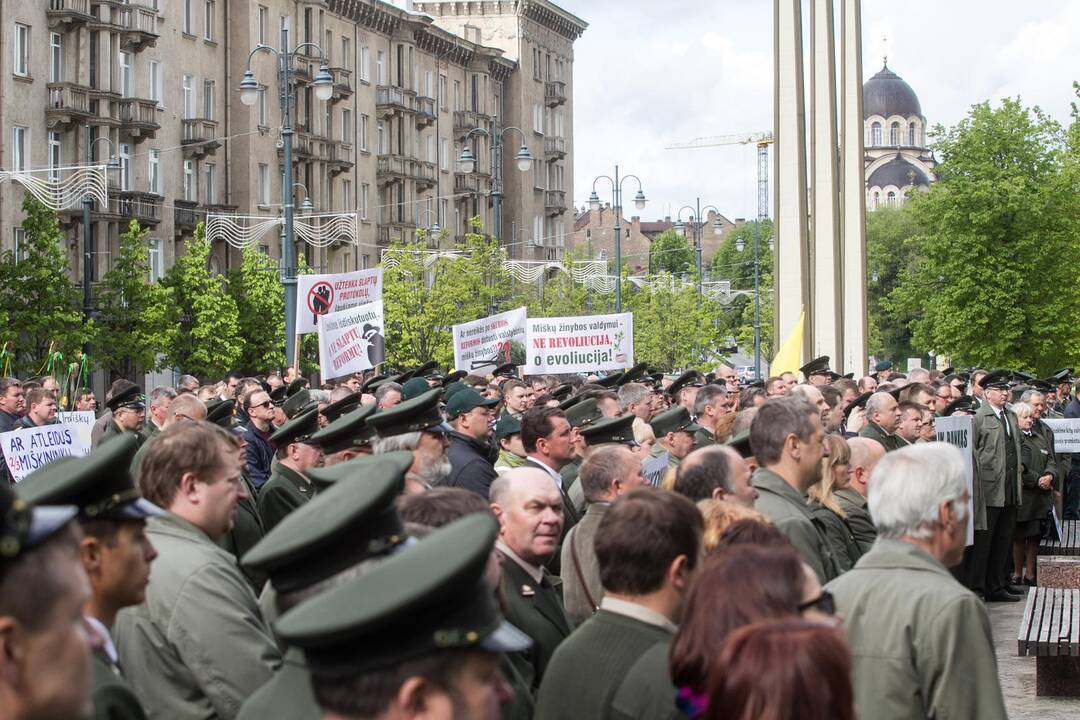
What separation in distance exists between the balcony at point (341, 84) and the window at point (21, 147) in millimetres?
20070

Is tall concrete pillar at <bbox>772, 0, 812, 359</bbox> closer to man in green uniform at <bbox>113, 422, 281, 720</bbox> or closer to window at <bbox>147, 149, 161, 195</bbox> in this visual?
window at <bbox>147, 149, 161, 195</bbox>

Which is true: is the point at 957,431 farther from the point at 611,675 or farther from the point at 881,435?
the point at 611,675

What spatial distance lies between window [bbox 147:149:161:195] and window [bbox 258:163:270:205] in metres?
6.98

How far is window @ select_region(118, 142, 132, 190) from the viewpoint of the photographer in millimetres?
52812

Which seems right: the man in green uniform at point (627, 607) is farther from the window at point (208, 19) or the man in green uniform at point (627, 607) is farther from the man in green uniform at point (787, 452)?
the window at point (208, 19)

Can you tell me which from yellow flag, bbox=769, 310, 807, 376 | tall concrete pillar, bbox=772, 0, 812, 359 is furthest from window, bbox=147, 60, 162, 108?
yellow flag, bbox=769, 310, 807, 376

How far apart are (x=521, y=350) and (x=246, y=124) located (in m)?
13.3

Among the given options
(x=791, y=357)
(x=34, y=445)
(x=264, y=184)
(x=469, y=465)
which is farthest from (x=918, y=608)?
(x=264, y=184)

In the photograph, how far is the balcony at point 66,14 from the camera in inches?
1929

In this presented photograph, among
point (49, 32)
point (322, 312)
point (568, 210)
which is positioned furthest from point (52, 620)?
point (568, 210)

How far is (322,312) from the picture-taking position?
82.1 ft

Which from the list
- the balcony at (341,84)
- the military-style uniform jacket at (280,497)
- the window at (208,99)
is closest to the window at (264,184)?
the window at (208,99)

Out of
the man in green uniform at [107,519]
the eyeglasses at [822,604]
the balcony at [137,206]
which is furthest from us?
the balcony at [137,206]

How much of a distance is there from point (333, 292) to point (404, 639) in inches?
885
